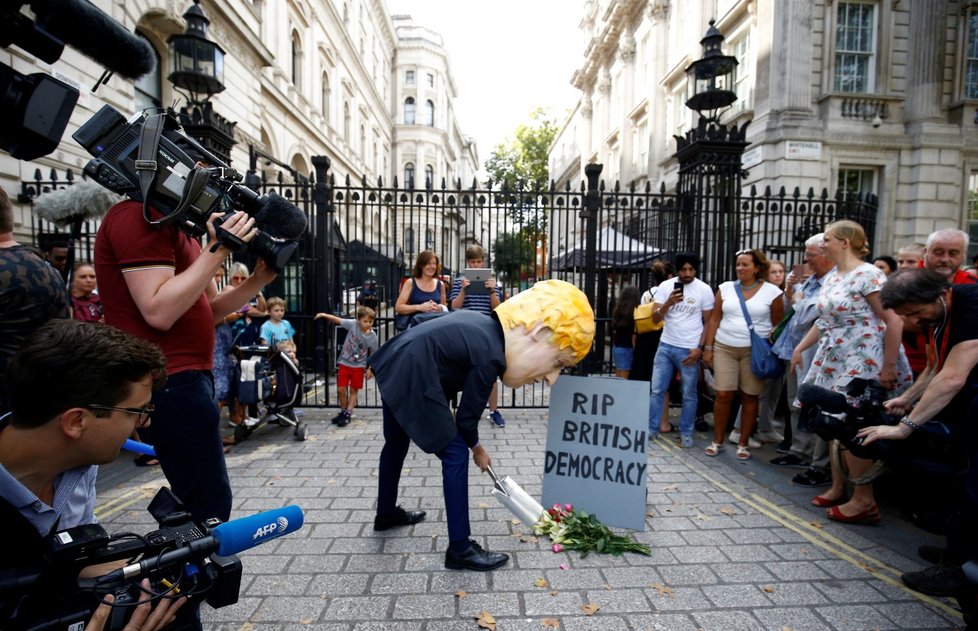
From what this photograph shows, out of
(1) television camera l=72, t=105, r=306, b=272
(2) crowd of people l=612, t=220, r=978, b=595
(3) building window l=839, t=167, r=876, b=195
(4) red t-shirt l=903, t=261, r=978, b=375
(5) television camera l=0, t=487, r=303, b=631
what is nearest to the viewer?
(5) television camera l=0, t=487, r=303, b=631

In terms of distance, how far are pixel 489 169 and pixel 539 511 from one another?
45385 mm

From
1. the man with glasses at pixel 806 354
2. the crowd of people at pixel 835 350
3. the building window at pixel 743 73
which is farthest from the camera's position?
the building window at pixel 743 73

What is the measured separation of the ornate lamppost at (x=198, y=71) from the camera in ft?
21.0

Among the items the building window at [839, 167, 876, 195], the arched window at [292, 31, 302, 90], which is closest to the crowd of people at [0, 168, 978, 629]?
the building window at [839, 167, 876, 195]

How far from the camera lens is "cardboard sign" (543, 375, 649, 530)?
3732 mm

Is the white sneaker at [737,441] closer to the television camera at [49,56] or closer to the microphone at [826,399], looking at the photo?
the microphone at [826,399]

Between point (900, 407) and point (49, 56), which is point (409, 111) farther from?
point (49, 56)

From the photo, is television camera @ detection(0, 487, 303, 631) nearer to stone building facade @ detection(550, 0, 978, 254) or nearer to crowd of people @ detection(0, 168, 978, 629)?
crowd of people @ detection(0, 168, 978, 629)

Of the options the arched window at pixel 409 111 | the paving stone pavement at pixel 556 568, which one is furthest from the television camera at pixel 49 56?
the arched window at pixel 409 111

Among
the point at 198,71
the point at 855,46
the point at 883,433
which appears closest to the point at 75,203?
the point at 198,71

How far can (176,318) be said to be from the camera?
6.35 feet

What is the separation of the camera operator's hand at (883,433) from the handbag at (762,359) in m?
1.90

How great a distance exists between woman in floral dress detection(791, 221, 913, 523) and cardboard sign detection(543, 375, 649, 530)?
165 cm

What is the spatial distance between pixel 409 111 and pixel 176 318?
59895 millimetres
